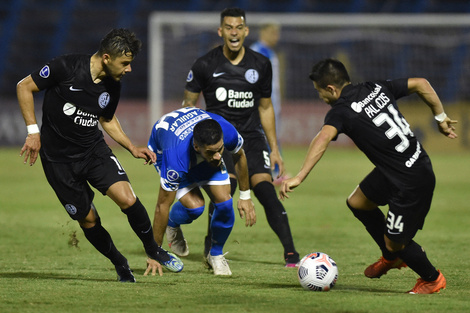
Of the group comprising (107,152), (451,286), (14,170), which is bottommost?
(14,170)

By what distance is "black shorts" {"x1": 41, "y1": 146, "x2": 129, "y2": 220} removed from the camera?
6.33 m

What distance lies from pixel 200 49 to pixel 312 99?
3653 mm

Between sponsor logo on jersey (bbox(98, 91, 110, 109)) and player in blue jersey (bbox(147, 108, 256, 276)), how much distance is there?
0.63m

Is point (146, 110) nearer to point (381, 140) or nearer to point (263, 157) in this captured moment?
point (263, 157)

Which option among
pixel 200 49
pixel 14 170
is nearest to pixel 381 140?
pixel 14 170

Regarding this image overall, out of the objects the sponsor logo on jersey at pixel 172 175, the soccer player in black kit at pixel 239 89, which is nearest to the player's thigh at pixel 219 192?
the sponsor logo on jersey at pixel 172 175

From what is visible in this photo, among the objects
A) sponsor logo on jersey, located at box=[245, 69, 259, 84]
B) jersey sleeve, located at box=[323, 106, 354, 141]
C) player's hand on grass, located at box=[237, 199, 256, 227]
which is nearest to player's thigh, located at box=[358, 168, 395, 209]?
jersey sleeve, located at box=[323, 106, 354, 141]

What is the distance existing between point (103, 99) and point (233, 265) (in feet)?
6.55

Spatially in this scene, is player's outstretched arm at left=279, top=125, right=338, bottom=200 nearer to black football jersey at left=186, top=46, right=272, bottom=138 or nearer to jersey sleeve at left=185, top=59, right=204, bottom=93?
black football jersey at left=186, top=46, right=272, bottom=138

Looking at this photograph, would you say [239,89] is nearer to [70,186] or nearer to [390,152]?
[70,186]

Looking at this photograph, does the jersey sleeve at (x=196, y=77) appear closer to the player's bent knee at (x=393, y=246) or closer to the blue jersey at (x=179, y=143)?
the blue jersey at (x=179, y=143)

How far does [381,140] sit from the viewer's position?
5785mm

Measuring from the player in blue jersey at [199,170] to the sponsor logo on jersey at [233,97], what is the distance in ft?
3.02

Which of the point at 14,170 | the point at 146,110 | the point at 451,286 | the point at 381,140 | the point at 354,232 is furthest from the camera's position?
the point at 146,110
